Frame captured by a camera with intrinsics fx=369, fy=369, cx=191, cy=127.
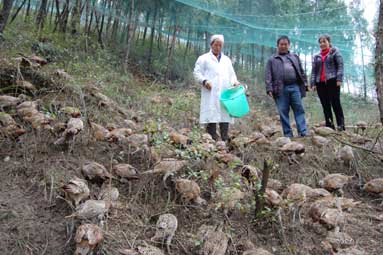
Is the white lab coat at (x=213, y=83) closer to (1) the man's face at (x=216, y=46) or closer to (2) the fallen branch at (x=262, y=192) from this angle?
(1) the man's face at (x=216, y=46)

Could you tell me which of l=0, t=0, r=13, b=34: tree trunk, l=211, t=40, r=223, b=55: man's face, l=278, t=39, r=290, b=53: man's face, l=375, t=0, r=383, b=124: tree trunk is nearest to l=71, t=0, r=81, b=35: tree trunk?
l=0, t=0, r=13, b=34: tree trunk

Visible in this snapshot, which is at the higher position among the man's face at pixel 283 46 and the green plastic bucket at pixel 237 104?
the man's face at pixel 283 46

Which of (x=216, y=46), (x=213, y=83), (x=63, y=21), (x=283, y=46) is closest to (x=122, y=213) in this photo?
(x=213, y=83)

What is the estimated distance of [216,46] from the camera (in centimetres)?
327

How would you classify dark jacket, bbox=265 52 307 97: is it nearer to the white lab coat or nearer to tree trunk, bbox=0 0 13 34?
the white lab coat

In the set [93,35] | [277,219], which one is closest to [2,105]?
[277,219]

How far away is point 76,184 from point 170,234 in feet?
1.55

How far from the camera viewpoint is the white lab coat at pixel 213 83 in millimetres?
3205

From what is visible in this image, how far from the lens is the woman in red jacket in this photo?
3.76 metres

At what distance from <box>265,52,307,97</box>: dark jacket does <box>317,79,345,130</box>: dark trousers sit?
0.37 meters

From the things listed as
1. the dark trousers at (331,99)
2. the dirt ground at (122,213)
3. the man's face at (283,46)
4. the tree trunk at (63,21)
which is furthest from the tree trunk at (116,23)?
the dirt ground at (122,213)

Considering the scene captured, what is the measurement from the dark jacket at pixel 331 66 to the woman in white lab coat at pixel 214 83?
1119 mm

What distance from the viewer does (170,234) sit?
1.58 metres

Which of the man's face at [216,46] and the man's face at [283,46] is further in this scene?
the man's face at [283,46]
